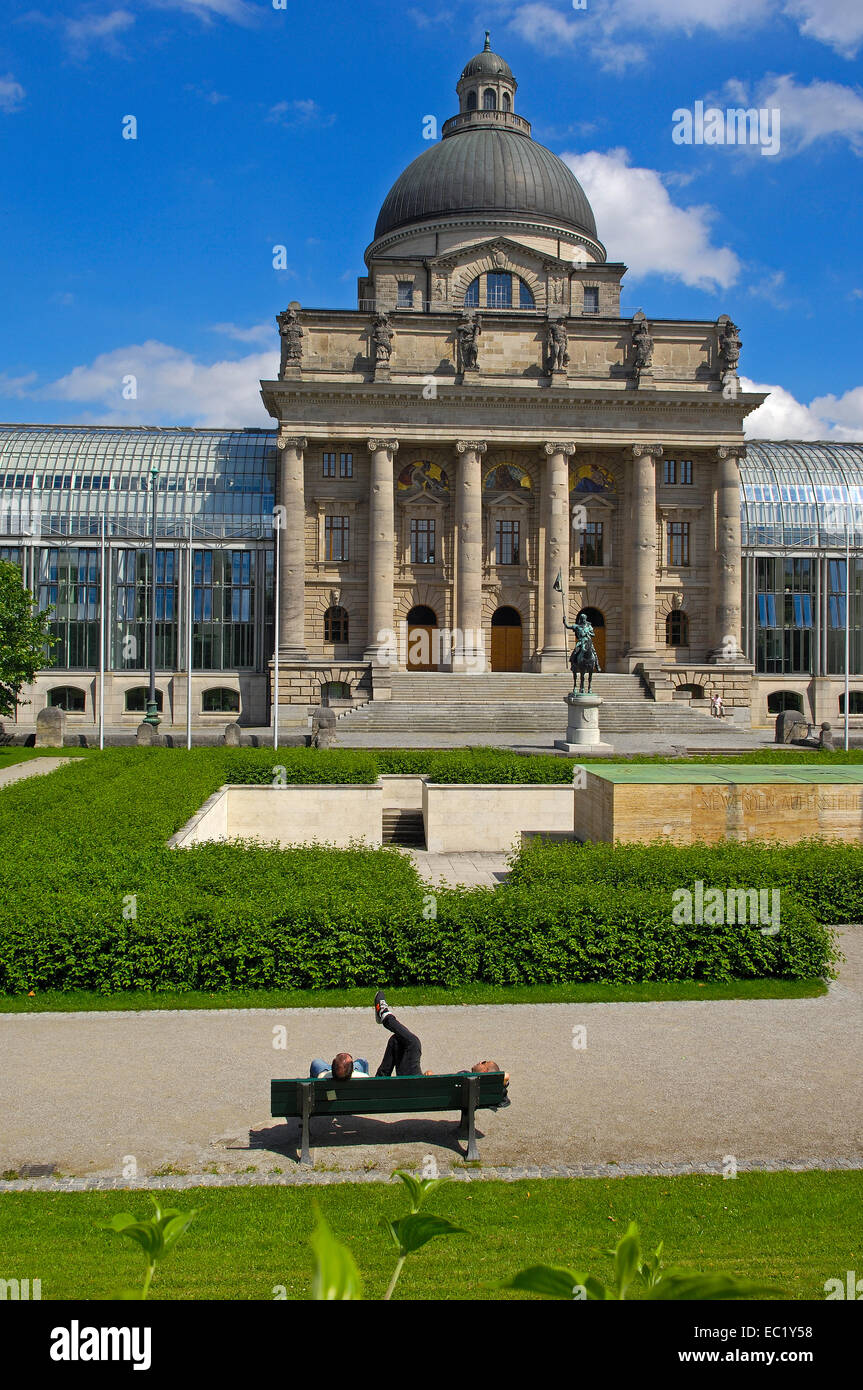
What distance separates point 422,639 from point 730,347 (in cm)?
2489

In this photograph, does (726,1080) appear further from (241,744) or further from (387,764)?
(241,744)

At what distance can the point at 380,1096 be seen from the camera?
9484 mm

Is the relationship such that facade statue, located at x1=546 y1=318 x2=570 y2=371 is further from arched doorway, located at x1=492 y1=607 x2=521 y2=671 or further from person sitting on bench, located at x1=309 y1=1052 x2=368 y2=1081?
person sitting on bench, located at x1=309 y1=1052 x2=368 y2=1081

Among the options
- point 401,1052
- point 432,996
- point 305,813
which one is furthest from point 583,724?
point 401,1052

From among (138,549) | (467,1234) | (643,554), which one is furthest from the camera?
(138,549)

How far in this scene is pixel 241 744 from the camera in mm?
43125

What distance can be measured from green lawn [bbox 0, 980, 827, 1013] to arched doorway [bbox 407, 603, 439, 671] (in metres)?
46.6

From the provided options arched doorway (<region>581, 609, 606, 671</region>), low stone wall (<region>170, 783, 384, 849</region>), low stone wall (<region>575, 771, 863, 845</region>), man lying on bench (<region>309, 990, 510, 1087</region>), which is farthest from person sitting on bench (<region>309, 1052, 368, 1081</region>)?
arched doorway (<region>581, 609, 606, 671</region>)

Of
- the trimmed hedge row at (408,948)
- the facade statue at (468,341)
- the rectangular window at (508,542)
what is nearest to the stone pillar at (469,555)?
the rectangular window at (508,542)

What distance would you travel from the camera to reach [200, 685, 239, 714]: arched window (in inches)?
Answer: 2402

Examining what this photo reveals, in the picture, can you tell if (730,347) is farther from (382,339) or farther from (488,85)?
(488,85)
